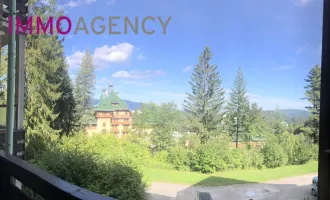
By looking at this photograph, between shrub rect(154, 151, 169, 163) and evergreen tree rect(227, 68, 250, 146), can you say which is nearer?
evergreen tree rect(227, 68, 250, 146)

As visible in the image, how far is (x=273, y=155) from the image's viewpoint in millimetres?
3953

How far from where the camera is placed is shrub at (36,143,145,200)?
350 centimetres

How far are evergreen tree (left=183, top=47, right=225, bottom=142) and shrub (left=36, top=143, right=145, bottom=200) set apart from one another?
1685 millimetres

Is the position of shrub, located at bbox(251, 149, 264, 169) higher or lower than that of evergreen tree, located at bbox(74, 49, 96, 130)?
lower

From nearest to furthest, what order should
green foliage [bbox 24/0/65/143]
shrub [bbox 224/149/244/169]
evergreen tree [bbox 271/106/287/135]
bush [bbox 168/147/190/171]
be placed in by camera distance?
1. evergreen tree [bbox 271/106/287/135]
2. shrub [bbox 224/149/244/169]
3. bush [bbox 168/147/190/171]
4. green foliage [bbox 24/0/65/143]

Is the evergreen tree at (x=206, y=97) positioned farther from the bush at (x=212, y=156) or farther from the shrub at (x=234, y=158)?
the shrub at (x=234, y=158)

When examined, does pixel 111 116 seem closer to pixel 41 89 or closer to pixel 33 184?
pixel 41 89

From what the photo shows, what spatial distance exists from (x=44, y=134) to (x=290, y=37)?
4.94 metres

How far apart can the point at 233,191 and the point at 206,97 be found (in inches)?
72.5

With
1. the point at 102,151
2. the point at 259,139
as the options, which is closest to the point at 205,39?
the point at 259,139

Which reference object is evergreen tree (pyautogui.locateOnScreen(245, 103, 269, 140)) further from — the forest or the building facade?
the building facade

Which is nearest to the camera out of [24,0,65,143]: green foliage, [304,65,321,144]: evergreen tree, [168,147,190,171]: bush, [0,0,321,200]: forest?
[304,65,321,144]: evergreen tree

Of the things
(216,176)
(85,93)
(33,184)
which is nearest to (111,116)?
(85,93)

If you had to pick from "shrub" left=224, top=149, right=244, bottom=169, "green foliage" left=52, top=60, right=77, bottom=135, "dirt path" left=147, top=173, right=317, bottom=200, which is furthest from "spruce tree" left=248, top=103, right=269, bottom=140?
"green foliage" left=52, top=60, right=77, bottom=135
